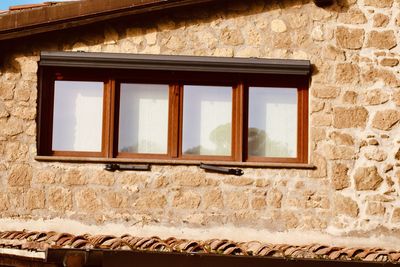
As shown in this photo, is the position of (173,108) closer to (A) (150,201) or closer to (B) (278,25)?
(A) (150,201)

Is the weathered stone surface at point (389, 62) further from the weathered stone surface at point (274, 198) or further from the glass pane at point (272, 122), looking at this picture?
the weathered stone surface at point (274, 198)

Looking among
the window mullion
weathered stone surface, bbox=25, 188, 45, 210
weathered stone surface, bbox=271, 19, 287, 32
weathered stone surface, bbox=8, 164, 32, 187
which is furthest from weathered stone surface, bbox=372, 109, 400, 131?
weathered stone surface, bbox=8, 164, 32, 187

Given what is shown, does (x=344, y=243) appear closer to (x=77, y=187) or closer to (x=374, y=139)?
(x=374, y=139)

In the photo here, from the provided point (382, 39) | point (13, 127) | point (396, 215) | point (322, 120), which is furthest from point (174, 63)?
point (396, 215)

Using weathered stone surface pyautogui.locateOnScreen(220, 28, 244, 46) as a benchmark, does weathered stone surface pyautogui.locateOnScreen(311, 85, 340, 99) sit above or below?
below

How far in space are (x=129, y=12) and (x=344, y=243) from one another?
11.0ft

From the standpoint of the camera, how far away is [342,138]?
291 inches

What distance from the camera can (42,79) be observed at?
7484mm

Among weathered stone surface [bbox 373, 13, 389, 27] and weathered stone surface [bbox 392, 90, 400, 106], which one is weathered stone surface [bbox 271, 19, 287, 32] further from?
weathered stone surface [bbox 392, 90, 400, 106]

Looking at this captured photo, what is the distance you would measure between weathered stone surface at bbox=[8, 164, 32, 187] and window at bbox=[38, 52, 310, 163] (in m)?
0.26

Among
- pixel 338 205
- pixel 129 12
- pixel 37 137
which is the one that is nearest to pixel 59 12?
pixel 129 12

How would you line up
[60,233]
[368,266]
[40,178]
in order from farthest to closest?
[40,178] → [60,233] → [368,266]

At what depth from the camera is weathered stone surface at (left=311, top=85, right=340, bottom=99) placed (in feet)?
24.6

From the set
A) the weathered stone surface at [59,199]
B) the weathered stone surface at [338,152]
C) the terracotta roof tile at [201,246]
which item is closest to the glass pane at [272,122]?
the weathered stone surface at [338,152]
